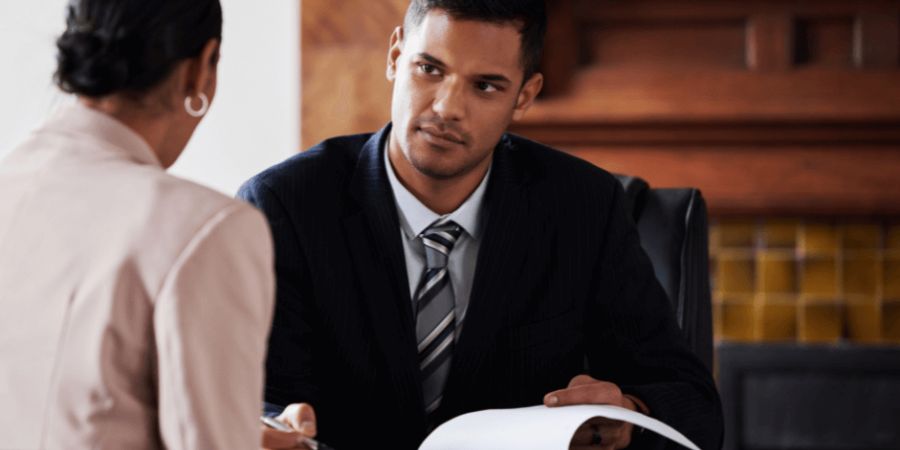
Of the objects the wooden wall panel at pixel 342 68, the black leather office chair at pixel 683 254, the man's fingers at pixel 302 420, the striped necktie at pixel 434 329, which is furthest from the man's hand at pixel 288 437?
the wooden wall panel at pixel 342 68

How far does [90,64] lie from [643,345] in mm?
858

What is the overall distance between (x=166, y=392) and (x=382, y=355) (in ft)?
2.11

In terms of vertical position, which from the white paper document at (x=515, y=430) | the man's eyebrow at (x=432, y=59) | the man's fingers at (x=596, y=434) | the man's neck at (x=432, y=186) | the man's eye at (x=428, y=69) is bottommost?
the man's fingers at (x=596, y=434)

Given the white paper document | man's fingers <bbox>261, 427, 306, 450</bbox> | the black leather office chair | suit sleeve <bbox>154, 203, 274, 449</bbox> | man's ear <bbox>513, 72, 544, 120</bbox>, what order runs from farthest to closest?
1. the black leather office chair
2. man's ear <bbox>513, 72, 544, 120</bbox>
3. the white paper document
4. man's fingers <bbox>261, 427, 306, 450</bbox>
5. suit sleeve <bbox>154, 203, 274, 449</bbox>

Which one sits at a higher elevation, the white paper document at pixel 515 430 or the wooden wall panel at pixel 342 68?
the wooden wall panel at pixel 342 68

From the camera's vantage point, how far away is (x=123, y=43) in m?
0.85

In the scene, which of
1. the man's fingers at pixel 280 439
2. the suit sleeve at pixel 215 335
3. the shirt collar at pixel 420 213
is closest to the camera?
the suit sleeve at pixel 215 335

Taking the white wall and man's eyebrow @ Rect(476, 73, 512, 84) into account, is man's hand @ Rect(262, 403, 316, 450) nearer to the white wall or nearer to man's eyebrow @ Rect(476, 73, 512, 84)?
man's eyebrow @ Rect(476, 73, 512, 84)

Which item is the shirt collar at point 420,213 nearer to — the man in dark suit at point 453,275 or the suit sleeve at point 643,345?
the man in dark suit at point 453,275

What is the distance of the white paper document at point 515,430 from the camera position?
112 centimetres

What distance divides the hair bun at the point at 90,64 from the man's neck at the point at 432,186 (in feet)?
2.20

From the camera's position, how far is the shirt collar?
1.49 metres

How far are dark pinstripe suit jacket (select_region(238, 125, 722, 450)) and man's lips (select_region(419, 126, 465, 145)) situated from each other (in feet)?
0.29

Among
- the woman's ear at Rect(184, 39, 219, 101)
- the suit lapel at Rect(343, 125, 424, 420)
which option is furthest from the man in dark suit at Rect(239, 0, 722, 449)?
the woman's ear at Rect(184, 39, 219, 101)
